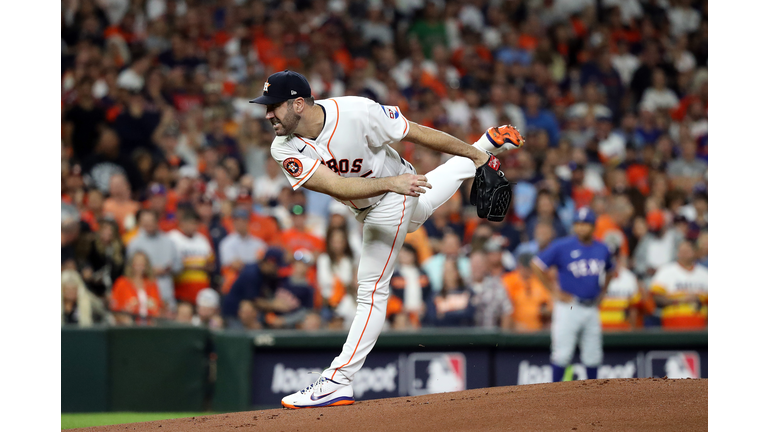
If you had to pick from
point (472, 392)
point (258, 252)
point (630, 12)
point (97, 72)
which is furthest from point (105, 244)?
point (630, 12)

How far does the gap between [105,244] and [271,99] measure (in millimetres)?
3955

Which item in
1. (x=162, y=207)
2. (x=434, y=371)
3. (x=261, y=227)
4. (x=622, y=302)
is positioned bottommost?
(x=434, y=371)

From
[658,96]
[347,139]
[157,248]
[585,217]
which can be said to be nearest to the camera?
[347,139]

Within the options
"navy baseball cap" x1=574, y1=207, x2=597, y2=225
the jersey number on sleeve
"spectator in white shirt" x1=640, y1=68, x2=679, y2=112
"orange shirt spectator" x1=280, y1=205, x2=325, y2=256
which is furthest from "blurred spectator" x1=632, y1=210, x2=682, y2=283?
the jersey number on sleeve

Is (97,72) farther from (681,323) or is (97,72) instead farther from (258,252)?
(681,323)

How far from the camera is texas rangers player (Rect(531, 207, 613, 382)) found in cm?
750

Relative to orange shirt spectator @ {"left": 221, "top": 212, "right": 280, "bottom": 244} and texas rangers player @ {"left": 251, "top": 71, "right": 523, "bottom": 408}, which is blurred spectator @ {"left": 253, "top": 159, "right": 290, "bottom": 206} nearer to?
orange shirt spectator @ {"left": 221, "top": 212, "right": 280, "bottom": 244}

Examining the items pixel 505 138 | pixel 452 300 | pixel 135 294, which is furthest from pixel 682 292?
pixel 135 294

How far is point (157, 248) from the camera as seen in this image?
7.98 m

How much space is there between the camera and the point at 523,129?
11.2 m

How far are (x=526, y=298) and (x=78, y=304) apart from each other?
421 centimetres

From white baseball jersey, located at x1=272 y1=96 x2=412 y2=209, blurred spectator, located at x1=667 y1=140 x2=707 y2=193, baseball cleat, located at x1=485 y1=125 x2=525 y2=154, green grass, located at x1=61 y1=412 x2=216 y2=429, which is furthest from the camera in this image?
blurred spectator, located at x1=667 y1=140 x2=707 y2=193

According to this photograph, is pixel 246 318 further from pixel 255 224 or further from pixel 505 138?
pixel 505 138

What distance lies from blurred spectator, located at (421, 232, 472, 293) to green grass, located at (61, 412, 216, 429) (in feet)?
8.34
